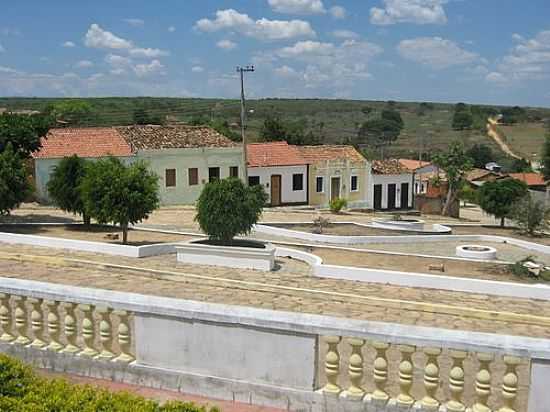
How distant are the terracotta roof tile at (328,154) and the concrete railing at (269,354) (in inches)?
1379

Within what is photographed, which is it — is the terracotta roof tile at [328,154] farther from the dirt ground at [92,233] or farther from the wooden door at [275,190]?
the dirt ground at [92,233]

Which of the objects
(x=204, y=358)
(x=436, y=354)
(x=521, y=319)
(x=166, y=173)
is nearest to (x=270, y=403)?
(x=204, y=358)

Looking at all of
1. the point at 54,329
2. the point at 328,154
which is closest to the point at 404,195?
the point at 328,154

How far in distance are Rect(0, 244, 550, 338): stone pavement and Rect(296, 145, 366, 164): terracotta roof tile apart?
82.6 ft

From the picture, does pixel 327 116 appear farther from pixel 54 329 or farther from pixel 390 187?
pixel 54 329

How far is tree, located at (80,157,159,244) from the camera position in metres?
17.9

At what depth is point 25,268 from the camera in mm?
13750

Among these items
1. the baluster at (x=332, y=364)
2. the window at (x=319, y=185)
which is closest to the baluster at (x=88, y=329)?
the baluster at (x=332, y=364)

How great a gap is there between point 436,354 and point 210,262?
12.1 metres

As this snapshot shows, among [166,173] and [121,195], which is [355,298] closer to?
[121,195]

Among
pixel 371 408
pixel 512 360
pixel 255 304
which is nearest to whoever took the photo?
pixel 512 360

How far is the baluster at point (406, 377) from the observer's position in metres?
4.86

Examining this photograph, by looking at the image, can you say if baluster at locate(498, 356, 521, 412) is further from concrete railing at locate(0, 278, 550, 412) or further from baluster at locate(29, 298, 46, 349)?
baluster at locate(29, 298, 46, 349)

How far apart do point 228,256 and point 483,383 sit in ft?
39.7
